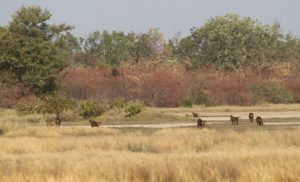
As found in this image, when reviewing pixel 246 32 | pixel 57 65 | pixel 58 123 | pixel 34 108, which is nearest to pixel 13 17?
pixel 57 65

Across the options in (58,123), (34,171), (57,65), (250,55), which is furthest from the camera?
(250,55)

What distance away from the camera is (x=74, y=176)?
Result: 1449cm

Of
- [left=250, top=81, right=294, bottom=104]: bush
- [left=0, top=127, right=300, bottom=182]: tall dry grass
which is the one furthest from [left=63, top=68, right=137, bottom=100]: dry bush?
[left=0, top=127, right=300, bottom=182]: tall dry grass

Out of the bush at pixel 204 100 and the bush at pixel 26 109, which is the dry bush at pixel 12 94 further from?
the bush at pixel 204 100

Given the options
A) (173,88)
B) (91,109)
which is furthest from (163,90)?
(91,109)

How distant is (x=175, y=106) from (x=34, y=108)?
2115 cm

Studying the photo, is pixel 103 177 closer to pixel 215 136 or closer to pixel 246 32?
pixel 215 136

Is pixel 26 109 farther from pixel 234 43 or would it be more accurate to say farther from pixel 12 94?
pixel 234 43

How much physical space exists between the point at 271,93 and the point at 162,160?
5041cm

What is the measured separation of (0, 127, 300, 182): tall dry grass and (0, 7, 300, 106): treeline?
3012 cm

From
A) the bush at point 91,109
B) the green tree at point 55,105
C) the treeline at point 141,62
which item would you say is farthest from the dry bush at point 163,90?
the green tree at point 55,105

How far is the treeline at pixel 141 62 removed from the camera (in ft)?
182

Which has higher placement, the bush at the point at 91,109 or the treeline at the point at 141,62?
the treeline at the point at 141,62

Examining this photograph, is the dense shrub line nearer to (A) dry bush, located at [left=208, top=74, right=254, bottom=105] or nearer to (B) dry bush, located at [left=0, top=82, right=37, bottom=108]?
(A) dry bush, located at [left=208, top=74, right=254, bottom=105]
